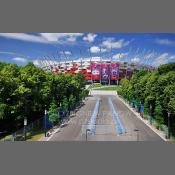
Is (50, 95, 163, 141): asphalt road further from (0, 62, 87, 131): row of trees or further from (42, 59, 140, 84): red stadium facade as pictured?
(42, 59, 140, 84): red stadium facade

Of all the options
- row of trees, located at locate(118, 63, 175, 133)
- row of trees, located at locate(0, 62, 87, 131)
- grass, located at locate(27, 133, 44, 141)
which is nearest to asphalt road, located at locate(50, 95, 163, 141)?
grass, located at locate(27, 133, 44, 141)

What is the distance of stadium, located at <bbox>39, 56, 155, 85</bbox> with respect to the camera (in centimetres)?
7275

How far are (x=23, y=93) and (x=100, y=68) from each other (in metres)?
55.3

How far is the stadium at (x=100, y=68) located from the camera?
72750 mm

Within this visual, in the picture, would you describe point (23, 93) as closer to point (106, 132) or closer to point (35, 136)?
point (35, 136)

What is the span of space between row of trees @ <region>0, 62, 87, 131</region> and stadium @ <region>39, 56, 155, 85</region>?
43505mm

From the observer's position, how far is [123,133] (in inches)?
797

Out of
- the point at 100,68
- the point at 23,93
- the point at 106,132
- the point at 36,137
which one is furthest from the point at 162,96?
the point at 100,68

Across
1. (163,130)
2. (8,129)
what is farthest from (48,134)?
(163,130)

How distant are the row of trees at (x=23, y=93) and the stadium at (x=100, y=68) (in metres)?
43.5

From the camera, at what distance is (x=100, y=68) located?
73.7 metres

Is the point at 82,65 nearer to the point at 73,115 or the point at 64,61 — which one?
the point at 64,61

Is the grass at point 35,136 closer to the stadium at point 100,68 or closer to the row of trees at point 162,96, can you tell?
the row of trees at point 162,96

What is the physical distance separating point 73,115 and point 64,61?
44173mm
